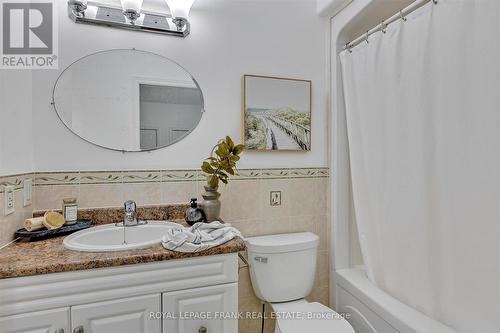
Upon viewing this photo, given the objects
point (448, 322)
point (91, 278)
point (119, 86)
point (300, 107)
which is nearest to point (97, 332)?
point (91, 278)

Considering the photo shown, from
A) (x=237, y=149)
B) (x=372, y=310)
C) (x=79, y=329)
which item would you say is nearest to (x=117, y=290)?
(x=79, y=329)

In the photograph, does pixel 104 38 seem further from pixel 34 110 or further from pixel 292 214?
pixel 292 214

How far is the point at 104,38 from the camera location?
151 cm

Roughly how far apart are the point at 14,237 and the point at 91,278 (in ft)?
1.71

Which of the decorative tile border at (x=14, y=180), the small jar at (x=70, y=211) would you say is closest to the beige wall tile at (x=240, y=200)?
the small jar at (x=70, y=211)

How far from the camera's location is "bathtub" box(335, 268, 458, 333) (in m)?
1.25

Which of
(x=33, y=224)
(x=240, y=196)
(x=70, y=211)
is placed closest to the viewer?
(x=33, y=224)

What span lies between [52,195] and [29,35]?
0.82 m

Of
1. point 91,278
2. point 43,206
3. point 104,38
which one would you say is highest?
point 104,38

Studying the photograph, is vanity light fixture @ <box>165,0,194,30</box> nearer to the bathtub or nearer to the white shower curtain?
the white shower curtain

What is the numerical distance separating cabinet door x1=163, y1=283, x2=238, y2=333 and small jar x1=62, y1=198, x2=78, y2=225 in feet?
2.13

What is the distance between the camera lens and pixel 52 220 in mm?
1318

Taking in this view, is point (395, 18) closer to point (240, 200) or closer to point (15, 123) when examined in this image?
point (240, 200)

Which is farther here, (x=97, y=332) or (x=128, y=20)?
(x=128, y=20)
